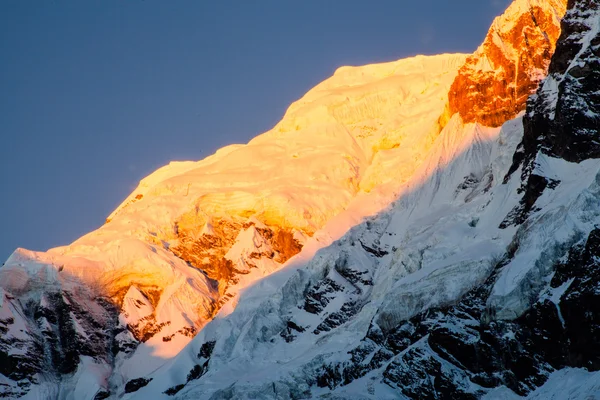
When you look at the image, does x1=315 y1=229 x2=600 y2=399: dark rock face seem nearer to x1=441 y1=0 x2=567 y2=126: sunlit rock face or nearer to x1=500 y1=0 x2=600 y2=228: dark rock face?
x1=500 y1=0 x2=600 y2=228: dark rock face

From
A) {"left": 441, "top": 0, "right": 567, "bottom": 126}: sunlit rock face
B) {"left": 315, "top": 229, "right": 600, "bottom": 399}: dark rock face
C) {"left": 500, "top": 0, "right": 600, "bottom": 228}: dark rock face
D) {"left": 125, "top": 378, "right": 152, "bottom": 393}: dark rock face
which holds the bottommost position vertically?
{"left": 315, "top": 229, "right": 600, "bottom": 399}: dark rock face

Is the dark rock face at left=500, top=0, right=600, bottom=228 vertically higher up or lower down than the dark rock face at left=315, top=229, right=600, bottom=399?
higher up

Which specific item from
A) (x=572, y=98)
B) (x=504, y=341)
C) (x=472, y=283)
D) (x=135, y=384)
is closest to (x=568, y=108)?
(x=572, y=98)

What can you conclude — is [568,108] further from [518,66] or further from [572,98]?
[518,66]

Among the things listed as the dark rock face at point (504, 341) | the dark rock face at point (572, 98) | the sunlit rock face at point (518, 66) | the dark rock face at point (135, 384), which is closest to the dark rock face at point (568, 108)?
the dark rock face at point (572, 98)

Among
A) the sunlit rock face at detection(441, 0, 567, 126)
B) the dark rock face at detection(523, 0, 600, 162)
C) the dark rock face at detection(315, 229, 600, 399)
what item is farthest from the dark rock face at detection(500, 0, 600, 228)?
the sunlit rock face at detection(441, 0, 567, 126)

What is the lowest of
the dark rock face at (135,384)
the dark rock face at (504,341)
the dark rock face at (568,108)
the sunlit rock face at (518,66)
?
the dark rock face at (504,341)

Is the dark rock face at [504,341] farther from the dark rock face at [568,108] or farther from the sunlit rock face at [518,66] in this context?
the sunlit rock face at [518,66]

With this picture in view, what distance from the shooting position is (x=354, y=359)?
151 metres

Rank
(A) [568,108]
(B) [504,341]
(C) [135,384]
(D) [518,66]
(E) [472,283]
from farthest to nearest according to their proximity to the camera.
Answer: (C) [135,384]
(D) [518,66]
(A) [568,108]
(E) [472,283]
(B) [504,341]

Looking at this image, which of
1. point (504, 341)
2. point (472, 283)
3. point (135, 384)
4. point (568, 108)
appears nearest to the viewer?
point (504, 341)

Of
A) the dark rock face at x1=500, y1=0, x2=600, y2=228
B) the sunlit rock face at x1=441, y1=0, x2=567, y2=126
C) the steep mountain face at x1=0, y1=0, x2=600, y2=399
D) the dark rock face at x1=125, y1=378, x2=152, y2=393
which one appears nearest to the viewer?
the steep mountain face at x1=0, y1=0, x2=600, y2=399

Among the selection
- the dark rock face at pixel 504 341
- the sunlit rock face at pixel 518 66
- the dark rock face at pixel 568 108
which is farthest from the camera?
the sunlit rock face at pixel 518 66

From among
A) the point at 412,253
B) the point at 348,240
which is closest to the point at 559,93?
the point at 412,253
